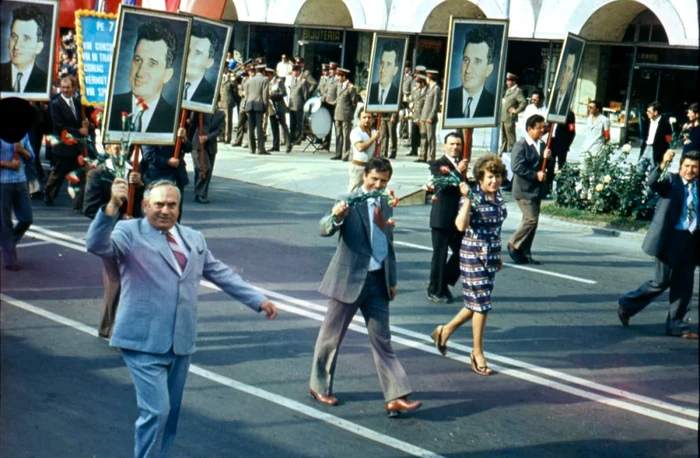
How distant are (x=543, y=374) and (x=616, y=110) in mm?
20029

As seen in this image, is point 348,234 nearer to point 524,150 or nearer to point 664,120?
point 524,150

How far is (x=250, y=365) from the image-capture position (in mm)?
8117

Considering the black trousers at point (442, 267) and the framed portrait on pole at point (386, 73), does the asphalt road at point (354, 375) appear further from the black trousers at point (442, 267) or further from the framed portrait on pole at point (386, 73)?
the framed portrait on pole at point (386, 73)

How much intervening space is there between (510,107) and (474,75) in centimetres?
1027

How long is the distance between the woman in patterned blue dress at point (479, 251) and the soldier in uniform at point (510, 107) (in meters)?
13.8

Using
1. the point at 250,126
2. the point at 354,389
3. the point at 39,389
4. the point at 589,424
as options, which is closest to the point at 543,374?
the point at 589,424

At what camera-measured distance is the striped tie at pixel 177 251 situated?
5.47 meters

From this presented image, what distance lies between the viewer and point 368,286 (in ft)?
23.6

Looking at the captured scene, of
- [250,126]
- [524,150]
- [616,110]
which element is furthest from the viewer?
[616,110]

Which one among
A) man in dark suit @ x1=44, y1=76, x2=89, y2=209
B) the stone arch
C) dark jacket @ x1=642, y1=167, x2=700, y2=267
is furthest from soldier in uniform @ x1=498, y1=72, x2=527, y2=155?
dark jacket @ x1=642, y1=167, x2=700, y2=267

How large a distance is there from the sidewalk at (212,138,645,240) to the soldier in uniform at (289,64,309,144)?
2.87ft

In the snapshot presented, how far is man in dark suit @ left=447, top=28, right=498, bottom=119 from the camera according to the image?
1185 centimetres

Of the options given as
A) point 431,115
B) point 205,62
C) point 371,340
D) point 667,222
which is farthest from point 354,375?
point 431,115

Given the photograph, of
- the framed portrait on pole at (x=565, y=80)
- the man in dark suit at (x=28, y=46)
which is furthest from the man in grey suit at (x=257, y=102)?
the man in dark suit at (x=28, y=46)
